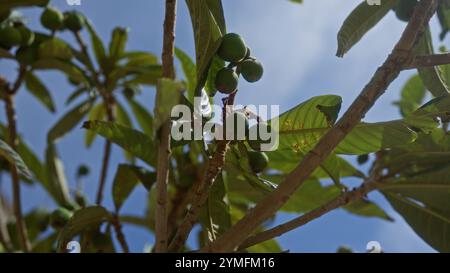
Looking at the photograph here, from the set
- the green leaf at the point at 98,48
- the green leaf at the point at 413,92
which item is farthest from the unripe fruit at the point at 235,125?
the green leaf at the point at 98,48

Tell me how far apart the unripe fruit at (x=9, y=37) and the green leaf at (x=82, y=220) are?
762mm

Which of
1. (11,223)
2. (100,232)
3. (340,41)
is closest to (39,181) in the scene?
(11,223)

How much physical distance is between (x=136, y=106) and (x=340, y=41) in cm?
174

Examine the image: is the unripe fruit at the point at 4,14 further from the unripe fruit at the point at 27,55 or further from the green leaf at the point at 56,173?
the green leaf at the point at 56,173

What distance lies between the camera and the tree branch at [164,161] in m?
1.25

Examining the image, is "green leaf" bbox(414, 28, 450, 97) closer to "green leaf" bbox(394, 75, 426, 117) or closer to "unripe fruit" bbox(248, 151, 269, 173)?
"unripe fruit" bbox(248, 151, 269, 173)

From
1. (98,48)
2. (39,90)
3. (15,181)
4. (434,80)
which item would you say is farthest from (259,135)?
(39,90)

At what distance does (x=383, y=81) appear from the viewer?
4.27ft

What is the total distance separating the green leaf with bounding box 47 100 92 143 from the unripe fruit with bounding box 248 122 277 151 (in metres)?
1.49

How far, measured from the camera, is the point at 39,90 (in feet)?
9.92

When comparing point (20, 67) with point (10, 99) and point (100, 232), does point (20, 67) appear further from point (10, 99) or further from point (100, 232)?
point (100, 232)

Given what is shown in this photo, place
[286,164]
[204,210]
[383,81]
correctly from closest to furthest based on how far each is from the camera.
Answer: [383,81]
[204,210]
[286,164]

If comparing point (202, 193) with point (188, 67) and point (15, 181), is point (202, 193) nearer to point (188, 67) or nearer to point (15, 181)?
point (188, 67)

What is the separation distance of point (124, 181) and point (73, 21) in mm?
768
